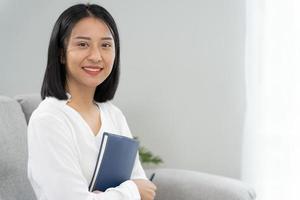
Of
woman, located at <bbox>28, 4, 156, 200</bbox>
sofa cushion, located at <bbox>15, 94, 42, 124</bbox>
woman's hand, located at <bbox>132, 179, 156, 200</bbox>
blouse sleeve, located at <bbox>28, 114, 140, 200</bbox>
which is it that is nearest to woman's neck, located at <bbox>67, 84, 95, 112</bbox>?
woman, located at <bbox>28, 4, 156, 200</bbox>

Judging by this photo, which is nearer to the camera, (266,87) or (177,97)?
(266,87)

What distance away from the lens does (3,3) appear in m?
2.65

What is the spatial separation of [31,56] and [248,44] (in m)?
1.23

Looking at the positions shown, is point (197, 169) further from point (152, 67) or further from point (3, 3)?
point (3, 3)

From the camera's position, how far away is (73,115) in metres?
1.26

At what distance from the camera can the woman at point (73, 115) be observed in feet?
3.81

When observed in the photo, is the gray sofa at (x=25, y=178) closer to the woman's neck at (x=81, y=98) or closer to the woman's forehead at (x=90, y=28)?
the woman's neck at (x=81, y=98)

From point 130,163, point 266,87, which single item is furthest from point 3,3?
point 130,163

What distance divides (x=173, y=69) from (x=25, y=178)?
1222mm

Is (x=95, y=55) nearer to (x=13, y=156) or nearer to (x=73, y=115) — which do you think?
(x=73, y=115)

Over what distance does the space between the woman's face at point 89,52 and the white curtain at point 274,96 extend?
1.27 metres

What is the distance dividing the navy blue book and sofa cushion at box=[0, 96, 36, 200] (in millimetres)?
435

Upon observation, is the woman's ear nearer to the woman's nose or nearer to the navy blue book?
the woman's nose

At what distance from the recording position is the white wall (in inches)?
99.7
